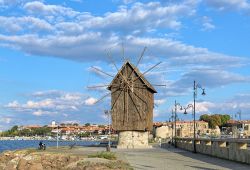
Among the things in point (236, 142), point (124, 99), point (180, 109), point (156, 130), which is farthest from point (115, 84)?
point (156, 130)

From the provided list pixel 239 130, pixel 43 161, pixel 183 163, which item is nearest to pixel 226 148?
pixel 183 163

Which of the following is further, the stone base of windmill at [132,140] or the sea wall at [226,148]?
the stone base of windmill at [132,140]

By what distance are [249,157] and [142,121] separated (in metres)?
40.4

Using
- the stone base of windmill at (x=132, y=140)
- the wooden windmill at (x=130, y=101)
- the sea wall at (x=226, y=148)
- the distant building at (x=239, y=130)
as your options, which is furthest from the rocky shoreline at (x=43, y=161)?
the distant building at (x=239, y=130)

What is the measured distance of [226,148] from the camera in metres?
36.3

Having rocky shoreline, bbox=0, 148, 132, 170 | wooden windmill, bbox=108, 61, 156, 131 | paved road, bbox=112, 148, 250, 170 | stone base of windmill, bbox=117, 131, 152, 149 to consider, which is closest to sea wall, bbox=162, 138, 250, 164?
paved road, bbox=112, 148, 250, 170

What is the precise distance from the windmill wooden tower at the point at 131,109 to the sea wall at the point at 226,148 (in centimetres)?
1857

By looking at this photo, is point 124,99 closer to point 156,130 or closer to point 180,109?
point 180,109

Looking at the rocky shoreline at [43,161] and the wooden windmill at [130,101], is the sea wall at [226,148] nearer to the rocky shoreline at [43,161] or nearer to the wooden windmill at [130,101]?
the rocky shoreline at [43,161]

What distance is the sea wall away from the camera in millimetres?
31219

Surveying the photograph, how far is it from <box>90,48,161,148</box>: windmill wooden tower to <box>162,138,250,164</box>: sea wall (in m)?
18.6

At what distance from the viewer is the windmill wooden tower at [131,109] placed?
230 feet

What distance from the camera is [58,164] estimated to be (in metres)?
40.0

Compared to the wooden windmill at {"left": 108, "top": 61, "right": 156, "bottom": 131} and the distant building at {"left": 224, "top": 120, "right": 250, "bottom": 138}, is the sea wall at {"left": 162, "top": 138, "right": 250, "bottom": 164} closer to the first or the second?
the wooden windmill at {"left": 108, "top": 61, "right": 156, "bottom": 131}
